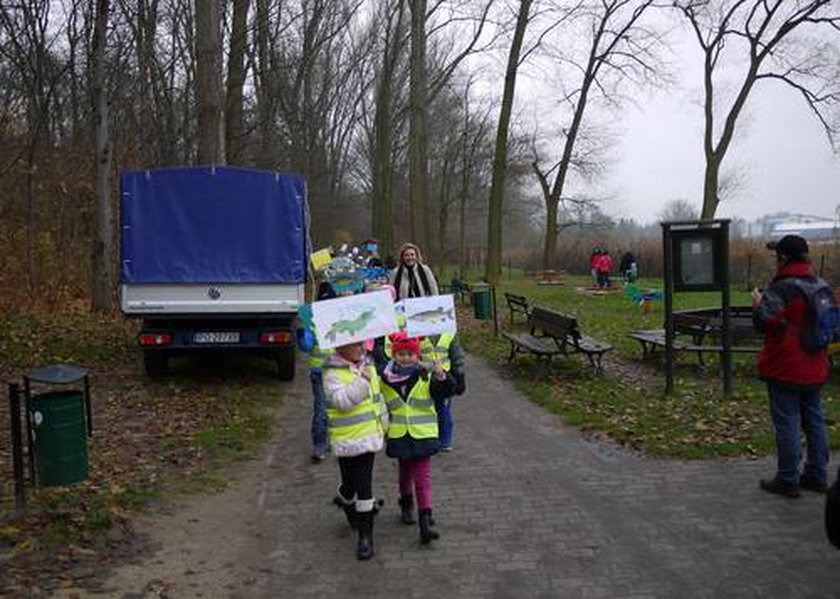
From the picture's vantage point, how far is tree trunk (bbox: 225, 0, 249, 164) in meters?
20.5

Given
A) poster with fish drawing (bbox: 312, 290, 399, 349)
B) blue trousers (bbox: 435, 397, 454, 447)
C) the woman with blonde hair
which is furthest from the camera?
the woman with blonde hair

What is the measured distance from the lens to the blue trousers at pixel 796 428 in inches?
240

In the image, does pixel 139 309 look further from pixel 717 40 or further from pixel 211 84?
pixel 717 40

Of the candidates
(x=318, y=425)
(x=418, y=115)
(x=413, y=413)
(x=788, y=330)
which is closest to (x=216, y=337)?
(x=318, y=425)

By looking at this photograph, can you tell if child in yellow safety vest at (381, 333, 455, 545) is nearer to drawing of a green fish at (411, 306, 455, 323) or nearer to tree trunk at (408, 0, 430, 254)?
drawing of a green fish at (411, 306, 455, 323)

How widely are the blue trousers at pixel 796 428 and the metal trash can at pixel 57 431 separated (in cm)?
499

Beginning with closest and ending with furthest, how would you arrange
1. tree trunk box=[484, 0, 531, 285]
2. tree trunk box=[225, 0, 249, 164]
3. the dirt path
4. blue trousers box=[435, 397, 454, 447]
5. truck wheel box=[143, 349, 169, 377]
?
the dirt path
blue trousers box=[435, 397, 454, 447]
truck wheel box=[143, 349, 169, 377]
tree trunk box=[225, 0, 249, 164]
tree trunk box=[484, 0, 531, 285]

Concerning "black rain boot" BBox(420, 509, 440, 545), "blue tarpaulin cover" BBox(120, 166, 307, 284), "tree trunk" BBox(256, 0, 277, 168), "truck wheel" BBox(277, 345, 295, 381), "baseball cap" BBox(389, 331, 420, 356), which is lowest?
"black rain boot" BBox(420, 509, 440, 545)

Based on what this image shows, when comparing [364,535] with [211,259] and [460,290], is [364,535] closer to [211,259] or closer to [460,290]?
[211,259]

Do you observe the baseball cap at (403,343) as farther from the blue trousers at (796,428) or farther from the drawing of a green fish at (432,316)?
the blue trousers at (796,428)

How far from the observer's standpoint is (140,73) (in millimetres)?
23016

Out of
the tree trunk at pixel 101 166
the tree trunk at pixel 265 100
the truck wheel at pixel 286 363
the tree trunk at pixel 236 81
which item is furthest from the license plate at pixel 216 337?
the tree trunk at pixel 265 100

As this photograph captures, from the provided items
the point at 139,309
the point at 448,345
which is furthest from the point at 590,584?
the point at 139,309

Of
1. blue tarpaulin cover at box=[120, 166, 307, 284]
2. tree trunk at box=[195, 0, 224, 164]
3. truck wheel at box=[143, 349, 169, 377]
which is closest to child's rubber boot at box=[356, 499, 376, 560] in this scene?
blue tarpaulin cover at box=[120, 166, 307, 284]
